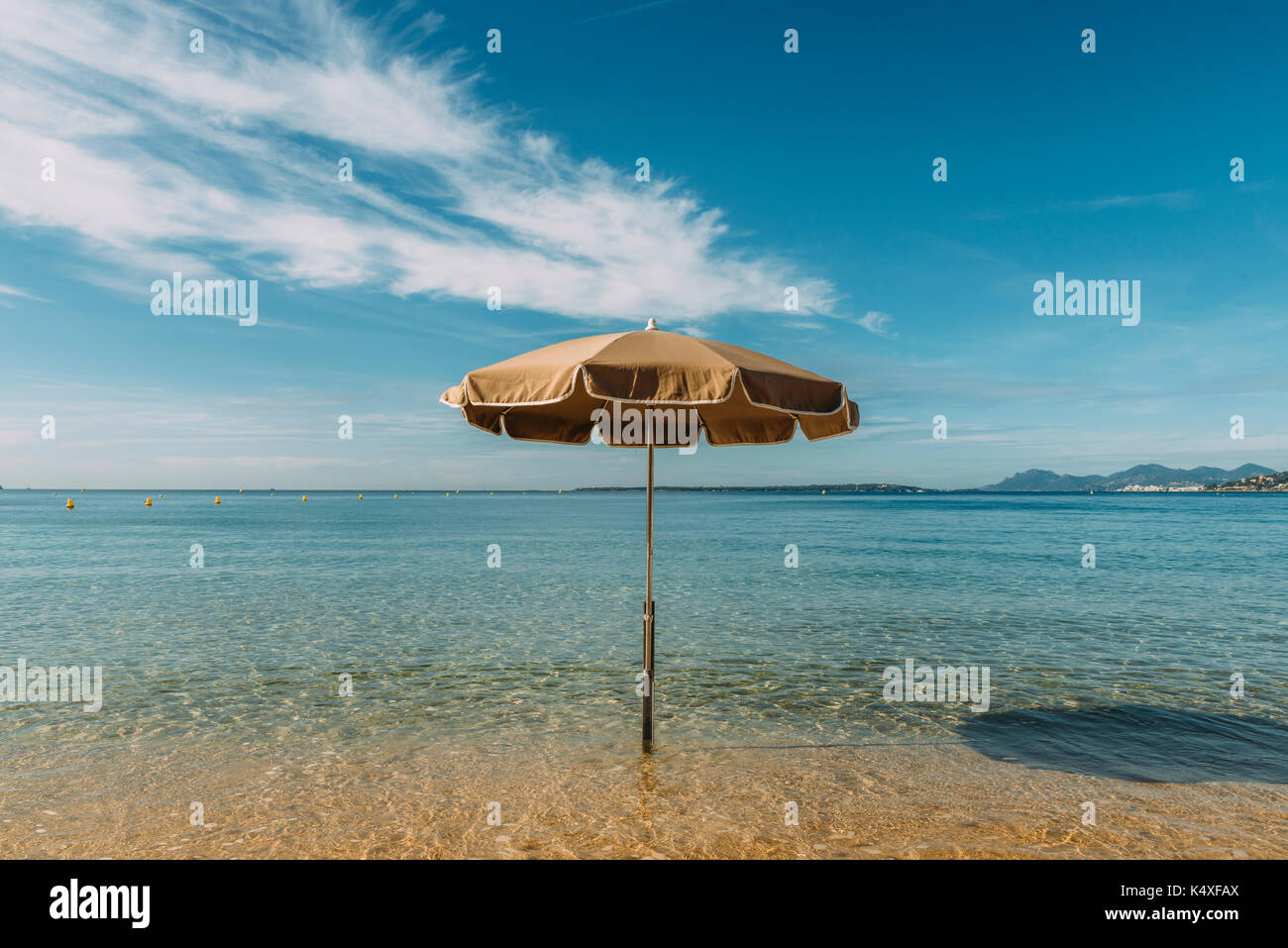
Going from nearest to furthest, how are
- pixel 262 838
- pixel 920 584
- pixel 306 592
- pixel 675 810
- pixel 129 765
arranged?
pixel 262 838 < pixel 675 810 < pixel 129 765 < pixel 306 592 < pixel 920 584

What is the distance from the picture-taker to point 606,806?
543 centimetres

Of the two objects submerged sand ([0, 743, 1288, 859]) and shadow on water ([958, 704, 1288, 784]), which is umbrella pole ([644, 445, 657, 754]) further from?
shadow on water ([958, 704, 1288, 784])

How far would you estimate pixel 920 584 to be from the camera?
20.7 meters

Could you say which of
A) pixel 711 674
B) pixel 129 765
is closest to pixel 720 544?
pixel 711 674

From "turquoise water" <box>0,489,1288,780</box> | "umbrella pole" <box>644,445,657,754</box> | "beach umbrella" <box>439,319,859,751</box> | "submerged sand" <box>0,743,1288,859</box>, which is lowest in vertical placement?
"turquoise water" <box>0,489,1288,780</box>

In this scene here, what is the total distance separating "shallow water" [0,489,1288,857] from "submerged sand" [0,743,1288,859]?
0.03 meters

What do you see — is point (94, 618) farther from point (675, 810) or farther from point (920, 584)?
point (920, 584)

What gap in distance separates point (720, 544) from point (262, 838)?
32.3m

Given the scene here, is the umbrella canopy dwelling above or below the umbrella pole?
above

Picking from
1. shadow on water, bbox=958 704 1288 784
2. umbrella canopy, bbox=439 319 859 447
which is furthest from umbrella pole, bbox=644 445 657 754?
shadow on water, bbox=958 704 1288 784

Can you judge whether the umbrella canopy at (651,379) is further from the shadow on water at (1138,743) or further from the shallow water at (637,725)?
the shadow on water at (1138,743)

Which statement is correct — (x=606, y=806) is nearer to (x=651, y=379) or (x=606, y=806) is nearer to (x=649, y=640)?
(x=649, y=640)

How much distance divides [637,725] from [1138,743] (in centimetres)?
511

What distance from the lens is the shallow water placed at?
5.05 metres
